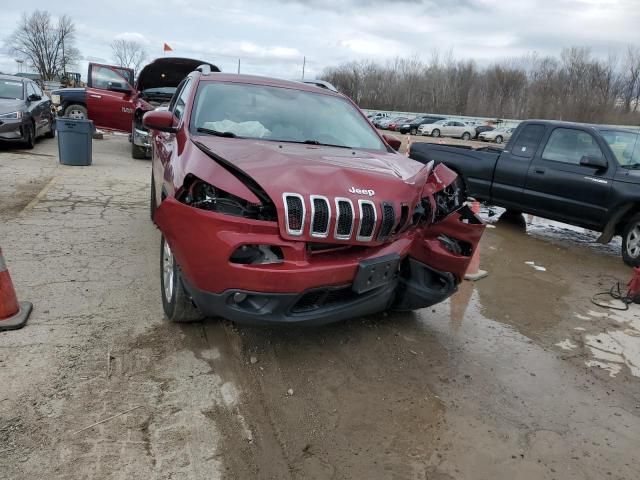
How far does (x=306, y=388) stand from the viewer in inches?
120

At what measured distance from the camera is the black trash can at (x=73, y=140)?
32.0ft

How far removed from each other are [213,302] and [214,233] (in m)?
0.41

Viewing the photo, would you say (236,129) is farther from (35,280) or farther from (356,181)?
(35,280)

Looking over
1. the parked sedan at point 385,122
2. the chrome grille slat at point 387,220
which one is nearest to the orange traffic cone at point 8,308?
the chrome grille slat at point 387,220

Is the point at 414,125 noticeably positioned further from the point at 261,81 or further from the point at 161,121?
the point at 161,121

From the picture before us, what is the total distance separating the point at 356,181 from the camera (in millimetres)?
2900

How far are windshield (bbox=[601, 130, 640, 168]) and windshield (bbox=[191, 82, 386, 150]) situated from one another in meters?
4.35

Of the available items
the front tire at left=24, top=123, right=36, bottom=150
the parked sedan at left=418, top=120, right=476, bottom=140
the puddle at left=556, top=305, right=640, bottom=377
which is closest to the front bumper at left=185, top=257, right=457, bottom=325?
Result: the puddle at left=556, top=305, right=640, bottom=377

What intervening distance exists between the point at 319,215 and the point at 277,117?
5.37ft

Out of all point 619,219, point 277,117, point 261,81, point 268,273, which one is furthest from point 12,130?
point 619,219

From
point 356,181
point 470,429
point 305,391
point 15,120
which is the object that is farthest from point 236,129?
point 15,120

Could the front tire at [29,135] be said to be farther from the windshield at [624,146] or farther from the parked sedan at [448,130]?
the parked sedan at [448,130]

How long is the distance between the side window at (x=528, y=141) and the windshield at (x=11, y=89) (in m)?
10.6

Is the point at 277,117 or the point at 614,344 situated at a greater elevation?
the point at 277,117
